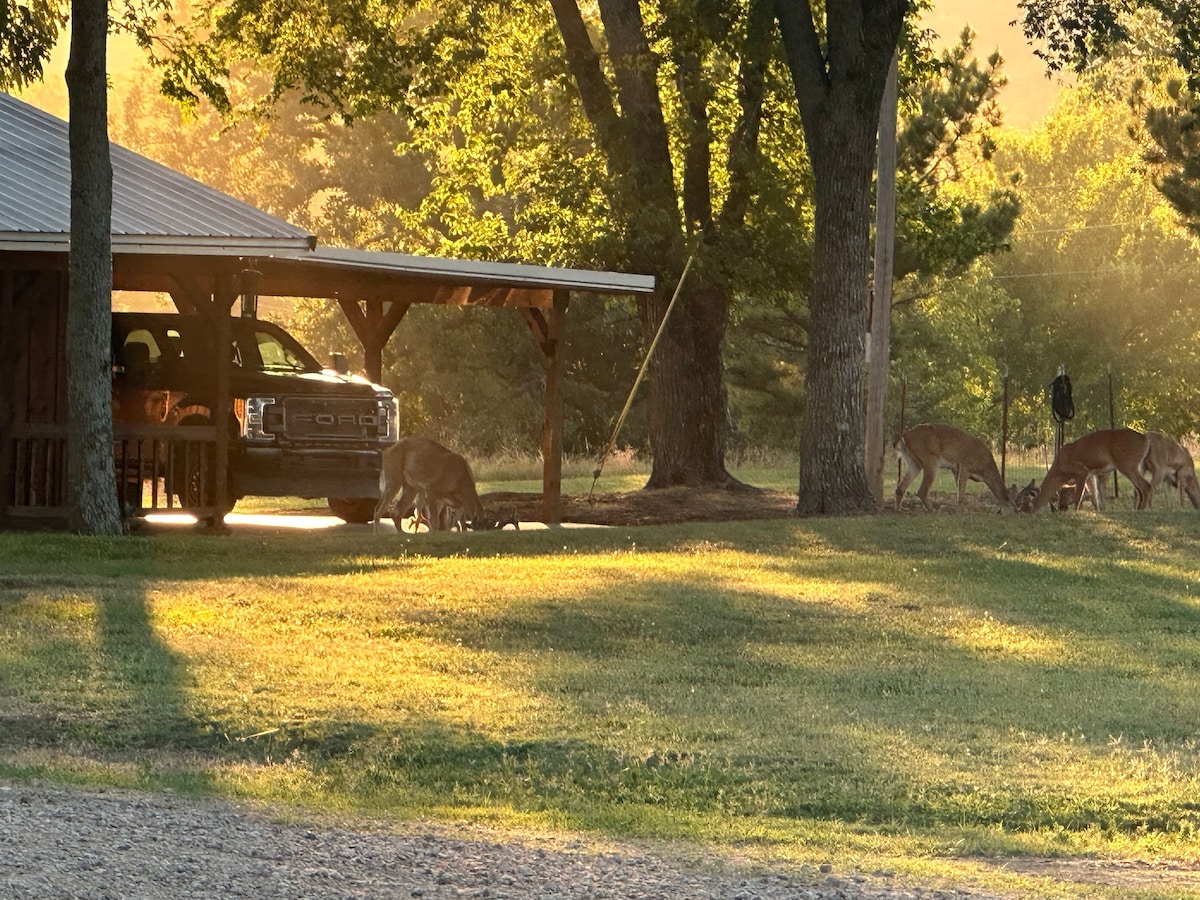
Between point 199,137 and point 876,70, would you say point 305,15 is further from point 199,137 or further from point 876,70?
point 199,137

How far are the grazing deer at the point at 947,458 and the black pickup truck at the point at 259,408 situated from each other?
6743mm

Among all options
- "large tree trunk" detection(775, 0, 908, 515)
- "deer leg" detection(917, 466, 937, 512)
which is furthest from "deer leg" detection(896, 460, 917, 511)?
"large tree trunk" detection(775, 0, 908, 515)

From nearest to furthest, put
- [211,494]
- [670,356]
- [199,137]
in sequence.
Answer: [211,494] < [670,356] < [199,137]

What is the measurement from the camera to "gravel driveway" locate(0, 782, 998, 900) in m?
6.46

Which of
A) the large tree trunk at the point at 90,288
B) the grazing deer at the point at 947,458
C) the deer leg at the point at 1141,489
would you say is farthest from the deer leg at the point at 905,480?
the large tree trunk at the point at 90,288

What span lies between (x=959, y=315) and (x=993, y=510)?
36.0 meters

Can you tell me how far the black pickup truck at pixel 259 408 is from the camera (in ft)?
68.7

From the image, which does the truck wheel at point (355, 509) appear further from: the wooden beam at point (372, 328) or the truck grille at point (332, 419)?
the truck grille at point (332, 419)

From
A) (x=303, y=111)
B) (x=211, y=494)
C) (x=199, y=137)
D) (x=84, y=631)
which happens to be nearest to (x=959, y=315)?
(x=303, y=111)

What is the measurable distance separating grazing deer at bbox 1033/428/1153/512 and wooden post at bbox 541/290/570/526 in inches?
225

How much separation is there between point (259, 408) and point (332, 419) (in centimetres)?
79

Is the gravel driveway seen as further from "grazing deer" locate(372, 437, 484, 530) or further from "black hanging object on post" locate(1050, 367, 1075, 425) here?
"black hanging object on post" locate(1050, 367, 1075, 425)

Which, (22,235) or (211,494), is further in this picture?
(211,494)

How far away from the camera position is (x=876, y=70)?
22.7m
